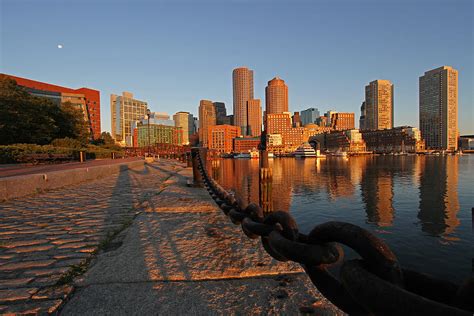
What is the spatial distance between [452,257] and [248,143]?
16720cm

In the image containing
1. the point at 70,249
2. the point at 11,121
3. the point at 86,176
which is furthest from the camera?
the point at 11,121

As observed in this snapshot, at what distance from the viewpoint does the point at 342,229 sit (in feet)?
3.61

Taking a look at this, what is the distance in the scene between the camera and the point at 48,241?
3.83m

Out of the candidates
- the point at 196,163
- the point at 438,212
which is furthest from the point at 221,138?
the point at 196,163

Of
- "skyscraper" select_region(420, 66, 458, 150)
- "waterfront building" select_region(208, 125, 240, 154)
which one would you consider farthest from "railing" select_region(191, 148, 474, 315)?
"skyscraper" select_region(420, 66, 458, 150)

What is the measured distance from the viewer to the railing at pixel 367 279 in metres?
0.77

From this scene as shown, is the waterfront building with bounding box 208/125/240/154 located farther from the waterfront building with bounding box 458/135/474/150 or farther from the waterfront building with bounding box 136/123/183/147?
the waterfront building with bounding box 458/135/474/150

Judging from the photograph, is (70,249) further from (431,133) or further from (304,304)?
(431,133)

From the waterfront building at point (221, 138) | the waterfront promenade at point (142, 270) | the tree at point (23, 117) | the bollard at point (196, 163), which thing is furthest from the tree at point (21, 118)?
the waterfront building at point (221, 138)

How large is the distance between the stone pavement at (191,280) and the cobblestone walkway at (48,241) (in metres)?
0.25

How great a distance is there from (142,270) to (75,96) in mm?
109656

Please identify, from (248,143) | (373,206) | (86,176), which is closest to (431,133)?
(248,143)

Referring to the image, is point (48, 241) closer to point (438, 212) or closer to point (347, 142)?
point (438, 212)

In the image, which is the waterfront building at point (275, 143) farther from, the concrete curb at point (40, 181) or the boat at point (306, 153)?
the concrete curb at point (40, 181)
